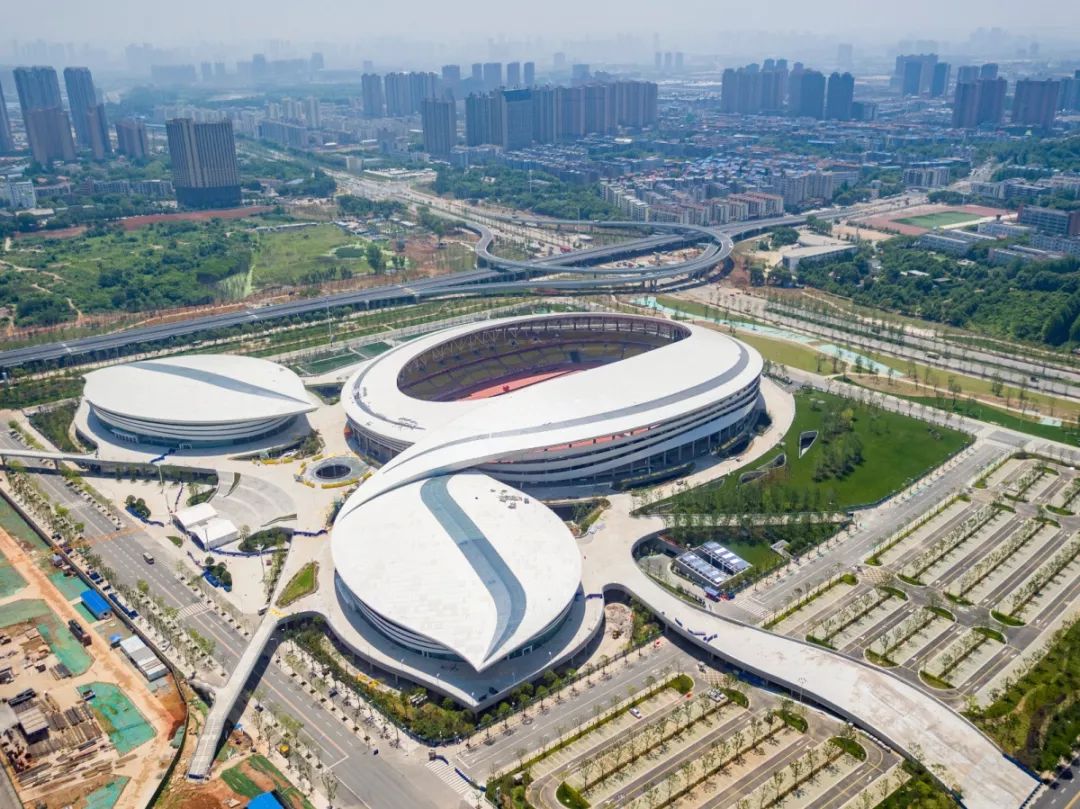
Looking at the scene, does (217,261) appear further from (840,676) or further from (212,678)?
(840,676)

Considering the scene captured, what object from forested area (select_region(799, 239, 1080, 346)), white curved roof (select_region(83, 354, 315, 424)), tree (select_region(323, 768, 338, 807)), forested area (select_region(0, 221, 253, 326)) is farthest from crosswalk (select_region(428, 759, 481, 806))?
forested area (select_region(0, 221, 253, 326))

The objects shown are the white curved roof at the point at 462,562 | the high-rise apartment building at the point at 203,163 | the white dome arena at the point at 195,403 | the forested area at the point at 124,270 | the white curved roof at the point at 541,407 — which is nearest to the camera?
the white curved roof at the point at 462,562

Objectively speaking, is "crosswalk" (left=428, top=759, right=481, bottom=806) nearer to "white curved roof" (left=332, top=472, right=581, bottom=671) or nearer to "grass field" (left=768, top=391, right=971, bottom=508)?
"white curved roof" (left=332, top=472, right=581, bottom=671)

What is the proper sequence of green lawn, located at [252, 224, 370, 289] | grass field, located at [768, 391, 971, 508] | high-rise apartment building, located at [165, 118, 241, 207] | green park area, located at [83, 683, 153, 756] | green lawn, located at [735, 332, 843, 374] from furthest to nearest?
high-rise apartment building, located at [165, 118, 241, 207], green lawn, located at [252, 224, 370, 289], green lawn, located at [735, 332, 843, 374], grass field, located at [768, 391, 971, 508], green park area, located at [83, 683, 153, 756]

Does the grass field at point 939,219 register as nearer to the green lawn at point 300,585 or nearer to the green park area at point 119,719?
the green lawn at point 300,585

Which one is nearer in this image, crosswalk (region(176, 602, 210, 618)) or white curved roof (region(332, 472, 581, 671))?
white curved roof (region(332, 472, 581, 671))

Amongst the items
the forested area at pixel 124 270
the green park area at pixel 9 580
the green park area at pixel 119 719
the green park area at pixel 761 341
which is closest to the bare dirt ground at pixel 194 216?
the forested area at pixel 124 270
